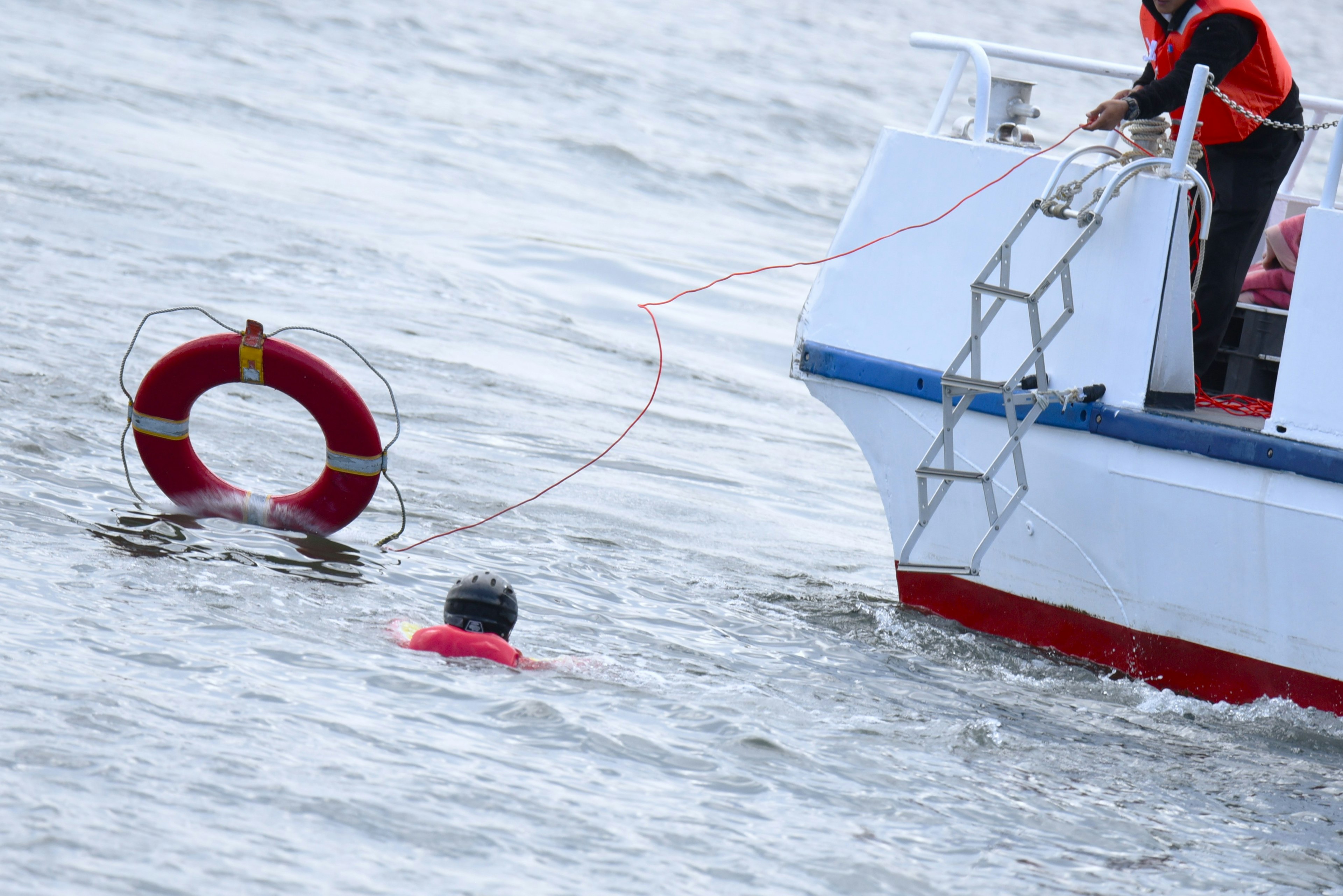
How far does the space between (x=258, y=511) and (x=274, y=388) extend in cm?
51

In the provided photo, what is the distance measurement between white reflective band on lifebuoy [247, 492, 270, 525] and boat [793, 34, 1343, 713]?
2.26 m

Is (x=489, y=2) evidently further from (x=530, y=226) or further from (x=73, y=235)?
(x=73, y=235)

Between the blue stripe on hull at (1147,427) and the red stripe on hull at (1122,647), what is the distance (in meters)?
0.71

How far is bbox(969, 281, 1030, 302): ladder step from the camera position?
5520 mm

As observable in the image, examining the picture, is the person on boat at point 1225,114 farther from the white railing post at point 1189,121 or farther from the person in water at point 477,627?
the person in water at point 477,627

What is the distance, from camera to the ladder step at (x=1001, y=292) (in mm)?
5520

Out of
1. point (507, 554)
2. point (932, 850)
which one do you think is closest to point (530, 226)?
point (507, 554)

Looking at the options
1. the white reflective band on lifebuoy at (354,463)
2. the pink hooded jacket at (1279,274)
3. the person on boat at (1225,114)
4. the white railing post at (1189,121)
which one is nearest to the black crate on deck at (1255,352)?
the pink hooded jacket at (1279,274)

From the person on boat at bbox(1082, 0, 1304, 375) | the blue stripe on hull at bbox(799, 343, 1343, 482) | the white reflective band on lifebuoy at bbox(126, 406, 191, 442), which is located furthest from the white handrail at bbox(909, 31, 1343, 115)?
the white reflective band on lifebuoy at bbox(126, 406, 191, 442)

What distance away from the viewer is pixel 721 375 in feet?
37.8

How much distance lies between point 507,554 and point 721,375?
489 cm

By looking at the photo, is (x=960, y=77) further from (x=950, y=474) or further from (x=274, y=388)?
(x=274, y=388)

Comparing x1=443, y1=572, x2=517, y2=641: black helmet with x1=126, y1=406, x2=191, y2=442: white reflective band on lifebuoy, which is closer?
x1=443, y1=572, x2=517, y2=641: black helmet

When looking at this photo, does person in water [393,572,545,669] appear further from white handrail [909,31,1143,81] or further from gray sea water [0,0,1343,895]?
white handrail [909,31,1143,81]
